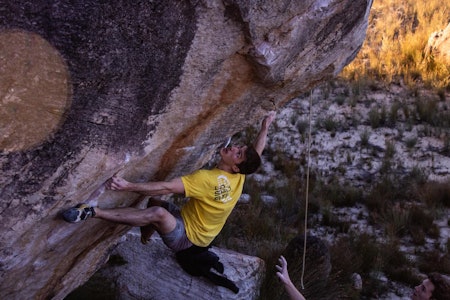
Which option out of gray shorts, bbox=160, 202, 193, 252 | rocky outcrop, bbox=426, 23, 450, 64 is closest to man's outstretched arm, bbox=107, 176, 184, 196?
gray shorts, bbox=160, 202, 193, 252

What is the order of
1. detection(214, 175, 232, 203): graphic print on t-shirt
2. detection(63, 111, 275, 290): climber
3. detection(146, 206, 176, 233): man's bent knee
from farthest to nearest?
detection(214, 175, 232, 203): graphic print on t-shirt < detection(146, 206, 176, 233): man's bent knee < detection(63, 111, 275, 290): climber

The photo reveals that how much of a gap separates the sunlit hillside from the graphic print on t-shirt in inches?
317

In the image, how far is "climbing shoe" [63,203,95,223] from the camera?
8.95 ft

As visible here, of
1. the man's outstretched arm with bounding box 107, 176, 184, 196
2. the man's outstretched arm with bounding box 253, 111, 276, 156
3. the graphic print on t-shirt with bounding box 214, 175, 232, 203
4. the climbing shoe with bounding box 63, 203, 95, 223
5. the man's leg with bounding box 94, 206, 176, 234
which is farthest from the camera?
the man's outstretched arm with bounding box 253, 111, 276, 156

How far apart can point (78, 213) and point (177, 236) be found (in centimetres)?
96

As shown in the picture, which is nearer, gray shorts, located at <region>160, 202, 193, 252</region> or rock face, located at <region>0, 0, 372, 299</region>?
rock face, located at <region>0, 0, 372, 299</region>

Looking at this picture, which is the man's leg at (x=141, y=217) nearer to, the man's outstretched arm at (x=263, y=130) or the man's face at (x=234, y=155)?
the man's face at (x=234, y=155)

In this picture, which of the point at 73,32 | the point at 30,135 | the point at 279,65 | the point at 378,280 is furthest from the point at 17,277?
the point at 378,280

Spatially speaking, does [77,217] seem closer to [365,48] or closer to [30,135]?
[30,135]

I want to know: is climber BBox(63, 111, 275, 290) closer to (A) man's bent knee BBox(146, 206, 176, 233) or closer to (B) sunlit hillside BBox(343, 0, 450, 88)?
(A) man's bent knee BBox(146, 206, 176, 233)

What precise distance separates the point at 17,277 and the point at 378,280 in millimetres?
3691

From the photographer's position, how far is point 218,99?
3271 mm

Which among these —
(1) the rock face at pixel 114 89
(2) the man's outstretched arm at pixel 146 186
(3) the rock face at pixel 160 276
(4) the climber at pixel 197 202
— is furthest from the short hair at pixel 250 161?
(3) the rock face at pixel 160 276

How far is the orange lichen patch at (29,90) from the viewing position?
7.16 feet
